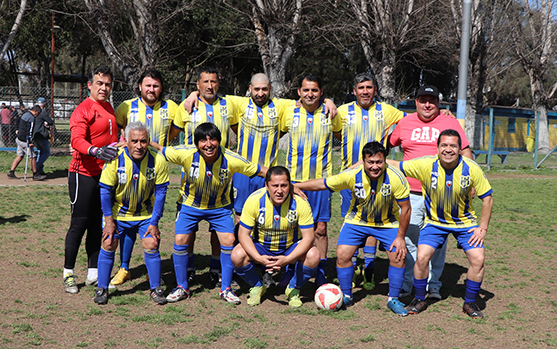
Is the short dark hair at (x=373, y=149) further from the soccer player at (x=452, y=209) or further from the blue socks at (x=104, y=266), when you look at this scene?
the blue socks at (x=104, y=266)

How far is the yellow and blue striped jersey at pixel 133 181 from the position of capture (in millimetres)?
4988

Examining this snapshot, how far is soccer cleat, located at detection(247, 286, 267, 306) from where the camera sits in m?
5.01

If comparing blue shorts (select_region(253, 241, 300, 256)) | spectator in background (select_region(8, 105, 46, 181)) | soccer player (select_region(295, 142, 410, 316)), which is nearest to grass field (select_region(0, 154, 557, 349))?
soccer player (select_region(295, 142, 410, 316))

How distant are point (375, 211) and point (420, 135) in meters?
1.06

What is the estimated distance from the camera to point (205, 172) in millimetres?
5156

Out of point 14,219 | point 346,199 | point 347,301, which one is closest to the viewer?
point 347,301

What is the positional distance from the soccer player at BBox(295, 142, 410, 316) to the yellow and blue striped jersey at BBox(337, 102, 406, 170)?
668 millimetres

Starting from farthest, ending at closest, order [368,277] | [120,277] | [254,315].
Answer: [368,277]
[120,277]
[254,315]

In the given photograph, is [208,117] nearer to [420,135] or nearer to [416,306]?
[420,135]

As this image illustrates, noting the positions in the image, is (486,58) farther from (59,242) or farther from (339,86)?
(59,242)

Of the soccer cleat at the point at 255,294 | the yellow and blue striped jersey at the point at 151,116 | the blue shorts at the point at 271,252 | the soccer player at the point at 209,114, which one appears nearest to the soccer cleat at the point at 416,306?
the blue shorts at the point at 271,252

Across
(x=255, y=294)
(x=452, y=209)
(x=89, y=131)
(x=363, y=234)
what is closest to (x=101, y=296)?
(x=255, y=294)

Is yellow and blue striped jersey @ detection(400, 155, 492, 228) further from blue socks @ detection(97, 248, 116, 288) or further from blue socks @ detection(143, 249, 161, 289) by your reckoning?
blue socks @ detection(97, 248, 116, 288)

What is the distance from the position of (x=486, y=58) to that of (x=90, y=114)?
975 inches
